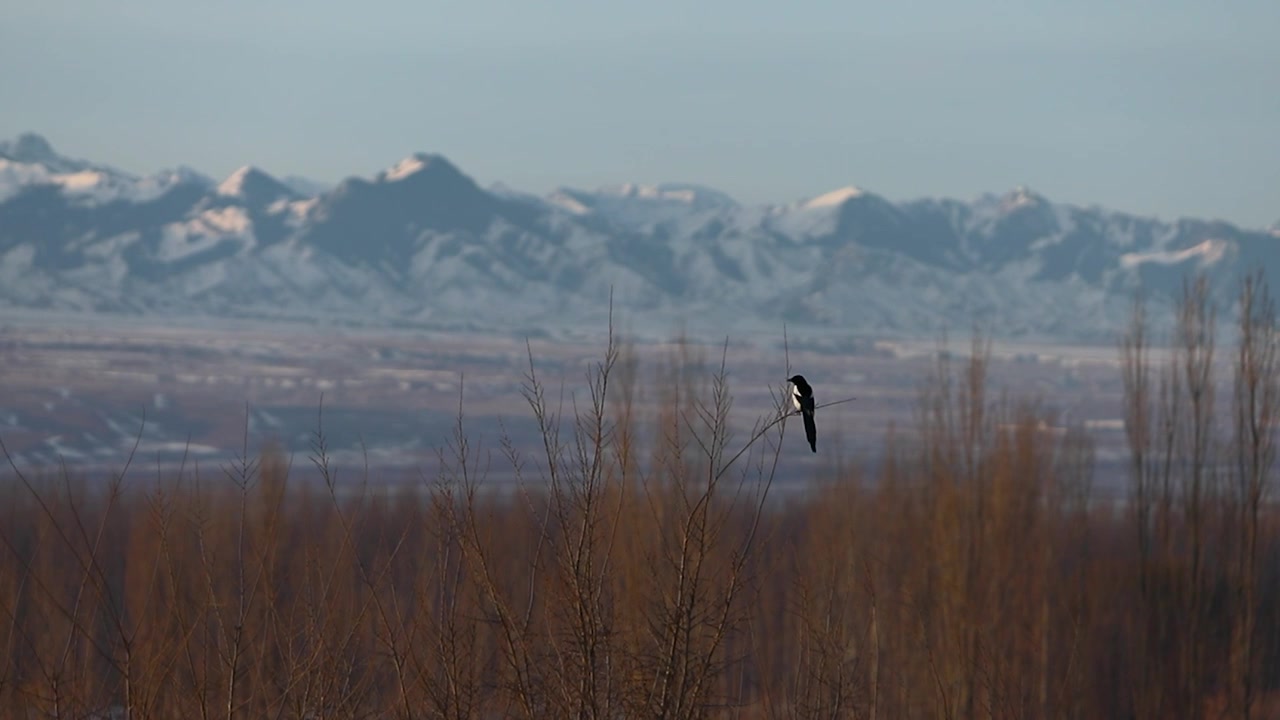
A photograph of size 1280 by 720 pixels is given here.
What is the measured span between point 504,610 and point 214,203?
201m

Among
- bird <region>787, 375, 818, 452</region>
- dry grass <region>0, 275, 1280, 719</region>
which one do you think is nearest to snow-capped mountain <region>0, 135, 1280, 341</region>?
dry grass <region>0, 275, 1280, 719</region>

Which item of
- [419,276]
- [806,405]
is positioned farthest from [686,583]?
[419,276]

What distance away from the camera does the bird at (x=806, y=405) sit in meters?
5.52

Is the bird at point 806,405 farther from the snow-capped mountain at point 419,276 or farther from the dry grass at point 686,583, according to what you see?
the snow-capped mountain at point 419,276

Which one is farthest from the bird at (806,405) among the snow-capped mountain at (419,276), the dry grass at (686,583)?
the snow-capped mountain at (419,276)

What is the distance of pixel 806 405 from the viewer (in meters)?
5.73

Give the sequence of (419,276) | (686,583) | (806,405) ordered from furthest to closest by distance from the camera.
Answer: (419,276)
(806,405)
(686,583)

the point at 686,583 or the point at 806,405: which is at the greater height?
the point at 806,405

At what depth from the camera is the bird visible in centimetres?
552

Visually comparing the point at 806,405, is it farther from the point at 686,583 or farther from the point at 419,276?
the point at 419,276

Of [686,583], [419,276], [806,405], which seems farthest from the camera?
[419,276]

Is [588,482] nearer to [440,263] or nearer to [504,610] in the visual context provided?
[504,610]

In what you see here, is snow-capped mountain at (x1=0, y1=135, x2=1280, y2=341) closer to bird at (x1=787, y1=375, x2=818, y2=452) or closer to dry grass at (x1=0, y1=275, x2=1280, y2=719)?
dry grass at (x1=0, y1=275, x2=1280, y2=719)

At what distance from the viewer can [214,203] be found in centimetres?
19838
